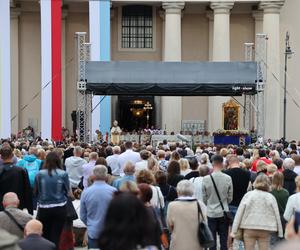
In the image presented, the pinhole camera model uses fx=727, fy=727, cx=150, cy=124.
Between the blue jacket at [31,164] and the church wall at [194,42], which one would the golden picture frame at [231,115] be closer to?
the church wall at [194,42]

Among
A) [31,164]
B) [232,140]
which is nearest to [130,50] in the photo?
[232,140]

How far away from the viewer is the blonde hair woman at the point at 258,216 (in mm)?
9625

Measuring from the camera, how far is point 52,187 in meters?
10.0

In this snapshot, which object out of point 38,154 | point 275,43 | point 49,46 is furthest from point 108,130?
point 38,154

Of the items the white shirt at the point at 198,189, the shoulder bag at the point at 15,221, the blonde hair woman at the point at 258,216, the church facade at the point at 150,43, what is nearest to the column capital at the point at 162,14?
the church facade at the point at 150,43

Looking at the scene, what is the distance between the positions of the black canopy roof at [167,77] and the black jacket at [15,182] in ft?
54.4

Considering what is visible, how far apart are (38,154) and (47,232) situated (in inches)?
168

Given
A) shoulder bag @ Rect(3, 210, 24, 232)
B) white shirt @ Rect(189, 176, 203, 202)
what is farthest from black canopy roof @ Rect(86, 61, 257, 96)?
shoulder bag @ Rect(3, 210, 24, 232)

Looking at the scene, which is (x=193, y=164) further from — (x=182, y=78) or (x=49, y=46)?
(x=49, y=46)

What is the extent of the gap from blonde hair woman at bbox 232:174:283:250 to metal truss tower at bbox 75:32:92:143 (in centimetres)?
1741

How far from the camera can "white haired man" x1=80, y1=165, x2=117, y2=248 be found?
361 inches

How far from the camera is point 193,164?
39.8 feet

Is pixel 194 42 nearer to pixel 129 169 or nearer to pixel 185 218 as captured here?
pixel 129 169

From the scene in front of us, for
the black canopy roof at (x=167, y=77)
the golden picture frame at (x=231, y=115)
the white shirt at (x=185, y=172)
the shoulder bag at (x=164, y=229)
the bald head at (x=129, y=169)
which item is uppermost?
the black canopy roof at (x=167, y=77)
